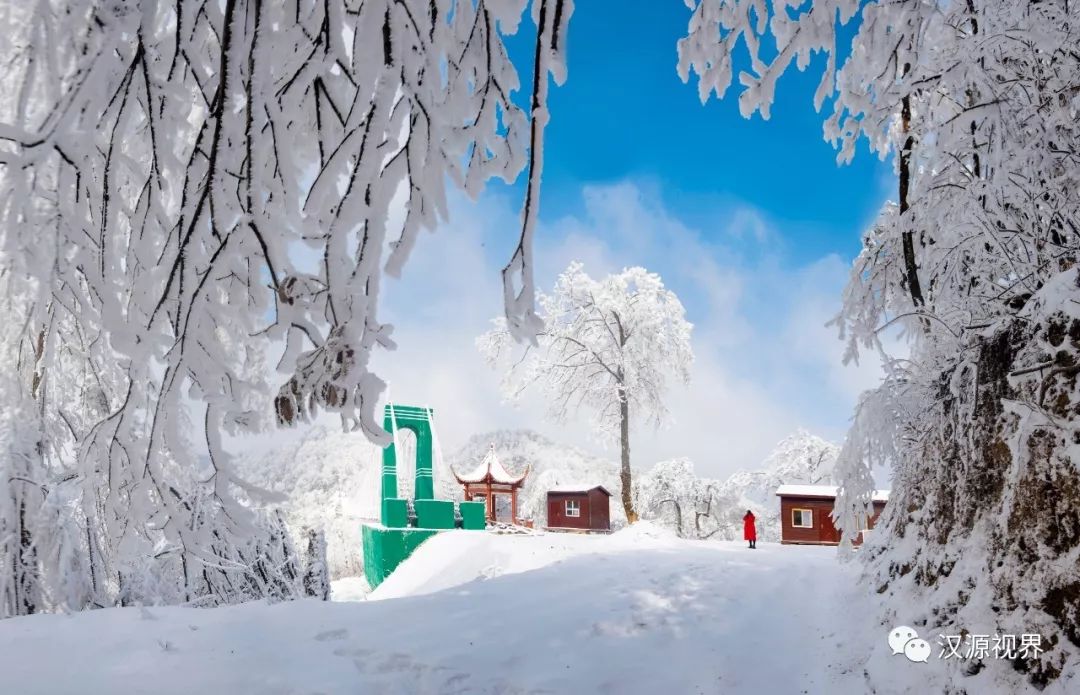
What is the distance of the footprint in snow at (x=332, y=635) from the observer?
→ 5203 mm

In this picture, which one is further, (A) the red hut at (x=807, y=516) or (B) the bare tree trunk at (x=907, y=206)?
(A) the red hut at (x=807, y=516)

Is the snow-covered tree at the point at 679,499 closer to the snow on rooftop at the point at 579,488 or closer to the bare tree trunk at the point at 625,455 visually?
the snow on rooftop at the point at 579,488

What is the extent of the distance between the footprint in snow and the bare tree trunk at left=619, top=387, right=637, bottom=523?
14.3m

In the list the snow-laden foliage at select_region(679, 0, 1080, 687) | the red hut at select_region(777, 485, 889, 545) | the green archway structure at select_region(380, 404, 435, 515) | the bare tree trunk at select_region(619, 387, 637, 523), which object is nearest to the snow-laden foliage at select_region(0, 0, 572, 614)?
the snow-laden foliage at select_region(679, 0, 1080, 687)

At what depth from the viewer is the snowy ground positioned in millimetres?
4281

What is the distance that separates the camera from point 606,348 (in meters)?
23.5

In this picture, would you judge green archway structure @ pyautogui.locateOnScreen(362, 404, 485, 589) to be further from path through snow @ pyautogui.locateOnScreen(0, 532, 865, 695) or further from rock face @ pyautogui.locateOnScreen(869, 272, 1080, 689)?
rock face @ pyautogui.locateOnScreen(869, 272, 1080, 689)

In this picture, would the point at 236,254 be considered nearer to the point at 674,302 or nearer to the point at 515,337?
the point at 515,337

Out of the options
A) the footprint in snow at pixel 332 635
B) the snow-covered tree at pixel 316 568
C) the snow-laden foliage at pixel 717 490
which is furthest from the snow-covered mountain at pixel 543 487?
the footprint in snow at pixel 332 635

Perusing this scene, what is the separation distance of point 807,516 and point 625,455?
5.67m

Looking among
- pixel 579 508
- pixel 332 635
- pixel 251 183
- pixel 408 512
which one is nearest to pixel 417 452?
pixel 408 512

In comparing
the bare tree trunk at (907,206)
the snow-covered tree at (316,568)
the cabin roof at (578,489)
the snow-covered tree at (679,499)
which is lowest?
the snow-covered tree at (679,499)

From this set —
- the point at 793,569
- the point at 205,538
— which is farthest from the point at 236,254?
the point at 793,569

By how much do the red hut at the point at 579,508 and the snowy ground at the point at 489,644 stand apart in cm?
1718
